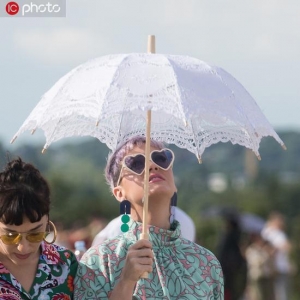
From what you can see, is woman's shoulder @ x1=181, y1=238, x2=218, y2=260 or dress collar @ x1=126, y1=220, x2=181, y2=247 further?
woman's shoulder @ x1=181, y1=238, x2=218, y2=260

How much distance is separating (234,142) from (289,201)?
36.5 m

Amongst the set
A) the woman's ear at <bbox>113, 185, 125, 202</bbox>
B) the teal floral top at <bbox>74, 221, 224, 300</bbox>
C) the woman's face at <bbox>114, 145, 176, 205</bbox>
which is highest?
the woman's face at <bbox>114, 145, 176, 205</bbox>

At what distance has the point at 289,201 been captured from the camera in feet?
137

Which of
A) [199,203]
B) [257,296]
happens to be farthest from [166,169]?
[199,203]

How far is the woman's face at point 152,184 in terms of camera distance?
528 centimetres

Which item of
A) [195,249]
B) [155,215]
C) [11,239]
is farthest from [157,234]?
[11,239]

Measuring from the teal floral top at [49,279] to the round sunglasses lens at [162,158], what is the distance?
61 cm

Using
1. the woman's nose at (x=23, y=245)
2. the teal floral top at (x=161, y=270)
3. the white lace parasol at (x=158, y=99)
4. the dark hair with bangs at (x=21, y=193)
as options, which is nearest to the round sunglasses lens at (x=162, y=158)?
the white lace parasol at (x=158, y=99)

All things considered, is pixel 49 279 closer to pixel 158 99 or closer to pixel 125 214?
pixel 125 214

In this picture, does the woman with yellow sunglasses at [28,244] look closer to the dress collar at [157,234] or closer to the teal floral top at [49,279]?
the teal floral top at [49,279]

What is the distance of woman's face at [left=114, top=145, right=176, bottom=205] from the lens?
5277mm

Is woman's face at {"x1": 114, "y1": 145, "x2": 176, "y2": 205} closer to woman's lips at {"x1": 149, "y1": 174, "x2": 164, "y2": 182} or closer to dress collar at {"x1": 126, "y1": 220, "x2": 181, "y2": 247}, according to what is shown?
woman's lips at {"x1": 149, "y1": 174, "x2": 164, "y2": 182}

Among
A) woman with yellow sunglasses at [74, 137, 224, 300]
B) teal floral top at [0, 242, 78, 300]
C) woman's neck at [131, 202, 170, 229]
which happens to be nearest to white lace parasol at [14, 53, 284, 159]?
woman with yellow sunglasses at [74, 137, 224, 300]

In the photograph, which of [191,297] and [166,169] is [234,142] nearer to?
[166,169]
